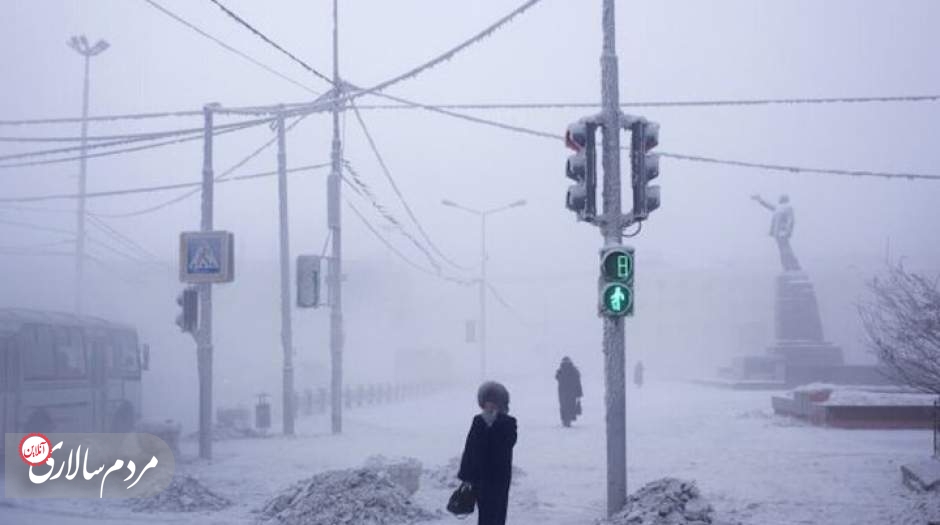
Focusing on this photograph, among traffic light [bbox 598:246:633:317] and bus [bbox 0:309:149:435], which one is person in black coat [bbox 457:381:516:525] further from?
bus [bbox 0:309:149:435]

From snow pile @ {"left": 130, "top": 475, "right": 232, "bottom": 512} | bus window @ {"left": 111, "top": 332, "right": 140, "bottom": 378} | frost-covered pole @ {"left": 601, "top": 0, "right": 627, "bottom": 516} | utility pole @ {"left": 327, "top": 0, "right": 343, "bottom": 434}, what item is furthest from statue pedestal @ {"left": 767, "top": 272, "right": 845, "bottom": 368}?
frost-covered pole @ {"left": 601, "top": 0, "right": 627, "bottom": 516}

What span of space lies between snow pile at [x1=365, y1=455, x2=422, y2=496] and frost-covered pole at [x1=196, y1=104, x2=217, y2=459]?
6649 mm

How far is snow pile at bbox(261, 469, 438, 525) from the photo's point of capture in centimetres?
1190

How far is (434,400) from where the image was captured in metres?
48.6

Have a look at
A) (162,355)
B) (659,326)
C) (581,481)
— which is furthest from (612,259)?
(659,326)

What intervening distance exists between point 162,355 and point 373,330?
25873 millimetres

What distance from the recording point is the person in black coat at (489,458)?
28.3ft

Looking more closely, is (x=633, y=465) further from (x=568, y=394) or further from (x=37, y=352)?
(x=37, y=352)

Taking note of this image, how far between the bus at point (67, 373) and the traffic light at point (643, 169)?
11.6 meters

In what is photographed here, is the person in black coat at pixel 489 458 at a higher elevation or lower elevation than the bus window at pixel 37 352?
lower

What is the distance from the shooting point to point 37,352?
19.5m

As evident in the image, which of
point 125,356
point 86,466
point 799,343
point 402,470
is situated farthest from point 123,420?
point 799,343

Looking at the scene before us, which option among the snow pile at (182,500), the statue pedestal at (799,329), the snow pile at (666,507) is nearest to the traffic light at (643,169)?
the snow pile at (666,507)

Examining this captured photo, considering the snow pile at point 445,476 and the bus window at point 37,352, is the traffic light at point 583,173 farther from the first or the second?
the bus window at point 37,352
